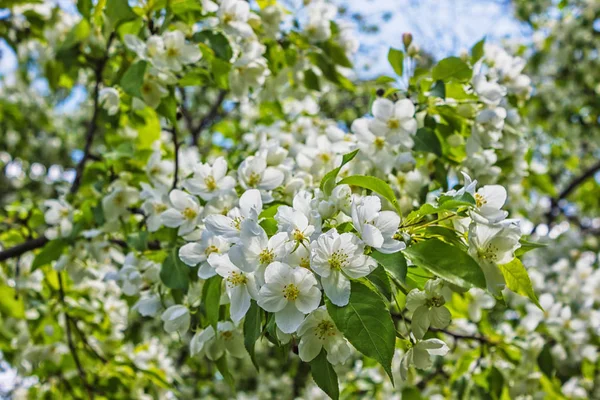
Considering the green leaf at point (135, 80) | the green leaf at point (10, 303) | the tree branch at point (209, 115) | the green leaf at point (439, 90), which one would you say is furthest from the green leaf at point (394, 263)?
the tree branch at point (209, 115)

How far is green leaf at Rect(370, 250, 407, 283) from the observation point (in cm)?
113

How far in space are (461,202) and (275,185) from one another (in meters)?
0.68

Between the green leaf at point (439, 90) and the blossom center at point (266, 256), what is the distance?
89 cm

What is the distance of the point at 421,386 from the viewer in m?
3.36

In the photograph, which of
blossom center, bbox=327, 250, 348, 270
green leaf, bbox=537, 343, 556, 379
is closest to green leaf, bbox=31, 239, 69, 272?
blossom center, bbox=327, 250, 348, 270

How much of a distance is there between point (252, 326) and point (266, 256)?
6.7 inches

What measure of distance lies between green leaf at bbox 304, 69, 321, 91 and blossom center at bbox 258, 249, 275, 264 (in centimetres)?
163

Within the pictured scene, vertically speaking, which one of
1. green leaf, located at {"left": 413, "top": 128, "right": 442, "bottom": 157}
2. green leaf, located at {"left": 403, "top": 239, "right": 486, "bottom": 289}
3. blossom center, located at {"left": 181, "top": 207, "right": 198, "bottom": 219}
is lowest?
blossom center, located at {"left": 181, "top": 207, "right": 198, "bottom": 219}

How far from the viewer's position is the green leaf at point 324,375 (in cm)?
122

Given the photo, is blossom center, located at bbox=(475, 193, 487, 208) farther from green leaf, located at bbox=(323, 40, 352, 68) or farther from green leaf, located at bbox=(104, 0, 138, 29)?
green leaf, located at bbox=(323, 40, 352, 68)

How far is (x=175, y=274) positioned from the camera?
1.67 metres

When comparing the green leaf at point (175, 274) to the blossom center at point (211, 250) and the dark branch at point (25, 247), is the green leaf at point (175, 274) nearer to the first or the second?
the blossom center at point (211, 250)

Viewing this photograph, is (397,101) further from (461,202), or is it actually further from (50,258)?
(50,258)

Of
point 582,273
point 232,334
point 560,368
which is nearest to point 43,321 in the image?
point 232,334
